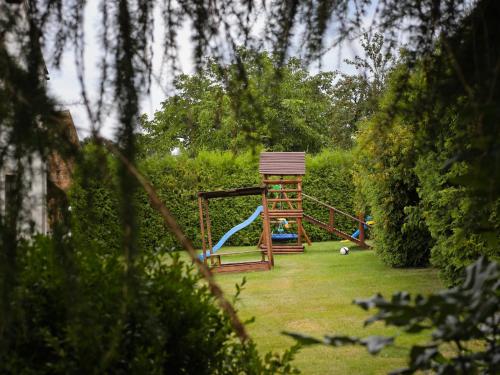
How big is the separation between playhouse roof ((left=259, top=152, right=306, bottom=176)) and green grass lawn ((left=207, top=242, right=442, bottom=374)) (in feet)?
6.45

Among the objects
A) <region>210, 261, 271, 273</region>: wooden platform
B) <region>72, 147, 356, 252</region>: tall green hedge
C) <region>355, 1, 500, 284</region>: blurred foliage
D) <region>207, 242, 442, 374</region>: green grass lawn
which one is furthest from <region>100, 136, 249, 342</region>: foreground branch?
<region>72, 147, 356, 252</region>: tall green hedge

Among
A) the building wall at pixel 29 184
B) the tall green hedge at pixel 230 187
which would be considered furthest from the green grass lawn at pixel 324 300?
the tall green hedge at pixel 230 187

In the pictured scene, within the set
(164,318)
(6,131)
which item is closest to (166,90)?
(6,131)

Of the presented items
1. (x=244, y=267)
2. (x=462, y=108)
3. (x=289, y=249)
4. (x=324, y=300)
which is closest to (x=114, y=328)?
(x=462, y=108)

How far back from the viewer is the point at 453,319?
3.85 ft

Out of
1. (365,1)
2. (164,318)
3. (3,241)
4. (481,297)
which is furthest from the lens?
(164,318)

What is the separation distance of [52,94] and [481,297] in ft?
3.05

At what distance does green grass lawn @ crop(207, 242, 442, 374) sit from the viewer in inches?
175

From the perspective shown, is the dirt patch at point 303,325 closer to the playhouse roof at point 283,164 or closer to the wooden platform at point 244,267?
the wooden platform at point 244,267

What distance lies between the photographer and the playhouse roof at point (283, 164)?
12.8 metres

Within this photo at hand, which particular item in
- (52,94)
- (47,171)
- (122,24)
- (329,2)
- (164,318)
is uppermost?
(329,2)

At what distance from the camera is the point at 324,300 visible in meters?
6.93

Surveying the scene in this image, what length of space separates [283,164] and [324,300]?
618 centimetres

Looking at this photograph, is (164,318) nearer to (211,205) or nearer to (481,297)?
(481,297)
